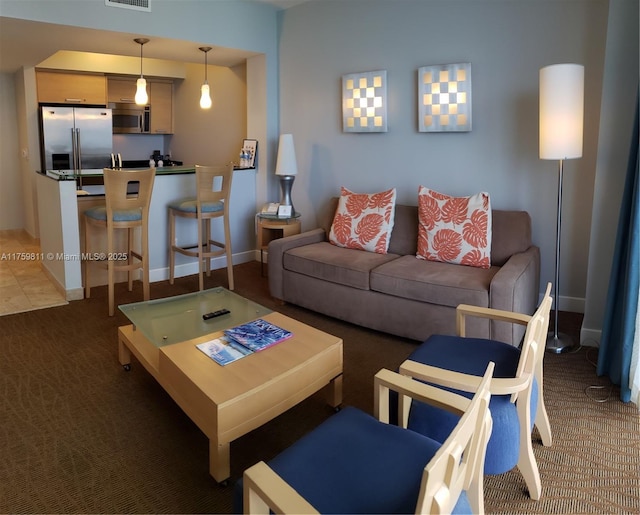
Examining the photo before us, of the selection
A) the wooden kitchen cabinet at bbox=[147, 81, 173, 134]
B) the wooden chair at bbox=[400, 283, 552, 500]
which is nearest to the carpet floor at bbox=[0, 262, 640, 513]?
the wooden chair at bbox=[400, 283, 552, 500]

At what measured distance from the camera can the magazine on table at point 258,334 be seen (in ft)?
7.68

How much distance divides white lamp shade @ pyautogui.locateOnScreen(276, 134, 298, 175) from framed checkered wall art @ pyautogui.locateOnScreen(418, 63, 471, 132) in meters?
1.32

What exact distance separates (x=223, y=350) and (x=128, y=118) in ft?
18.9

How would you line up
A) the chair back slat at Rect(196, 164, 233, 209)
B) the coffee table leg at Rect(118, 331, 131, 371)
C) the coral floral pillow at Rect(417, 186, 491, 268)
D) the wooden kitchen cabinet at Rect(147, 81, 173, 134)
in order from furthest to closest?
the wooden kitchen cabinet at Rect(147, 81, 173, 134)
the chair back slat at Rect(196, 164, 233, 209)
the coral floral pillow at Rect(417, 186, 491, 268)
the coffee table leg at Rect(118, 331, 131, 371)

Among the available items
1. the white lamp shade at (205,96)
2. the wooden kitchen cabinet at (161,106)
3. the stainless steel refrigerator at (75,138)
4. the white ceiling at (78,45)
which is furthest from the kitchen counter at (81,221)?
the wooden kitchen cabinet at (161,106)

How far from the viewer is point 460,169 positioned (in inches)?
157

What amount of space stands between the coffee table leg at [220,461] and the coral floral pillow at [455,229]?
2165 mm

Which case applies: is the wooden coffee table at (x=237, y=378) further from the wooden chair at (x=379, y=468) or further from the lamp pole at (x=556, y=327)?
the lamp pole at (x=556, y=327)

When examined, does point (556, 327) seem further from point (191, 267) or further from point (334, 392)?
point (191, 267)

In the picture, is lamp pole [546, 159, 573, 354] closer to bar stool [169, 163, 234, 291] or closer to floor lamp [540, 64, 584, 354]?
floor lamp [540, 64, 584, 354]

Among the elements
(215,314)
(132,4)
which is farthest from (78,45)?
(215,314)

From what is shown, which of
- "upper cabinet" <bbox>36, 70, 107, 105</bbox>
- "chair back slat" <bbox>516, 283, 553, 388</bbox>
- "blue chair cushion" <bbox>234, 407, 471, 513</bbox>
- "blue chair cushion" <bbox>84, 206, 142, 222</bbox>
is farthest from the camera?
"upper cabinet" <bbox>36, 70, 107, 105</bbox>

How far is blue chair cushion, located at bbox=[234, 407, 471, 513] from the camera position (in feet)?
4.24

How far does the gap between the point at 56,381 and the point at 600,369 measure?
306 cm
